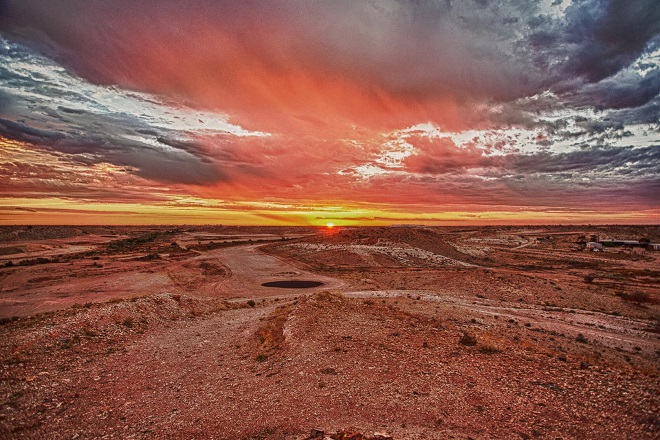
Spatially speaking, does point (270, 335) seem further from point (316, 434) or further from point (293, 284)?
point (293, 284)

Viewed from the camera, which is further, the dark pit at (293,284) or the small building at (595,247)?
the small building at (595,247)

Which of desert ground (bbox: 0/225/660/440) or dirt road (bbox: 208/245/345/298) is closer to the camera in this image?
desert ground (bbox: 0/225/660/440)

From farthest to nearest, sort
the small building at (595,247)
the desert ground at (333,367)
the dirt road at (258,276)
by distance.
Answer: the small building at (595,247) → the dirt road at (258,276) → the desert ground at (333,367)

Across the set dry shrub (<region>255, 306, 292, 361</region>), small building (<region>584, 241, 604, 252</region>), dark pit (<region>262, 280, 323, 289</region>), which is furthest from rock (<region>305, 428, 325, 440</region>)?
small building (<region>584, 241, 604, 252</region>)

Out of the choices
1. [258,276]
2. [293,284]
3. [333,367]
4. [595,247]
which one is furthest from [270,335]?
[595,247]

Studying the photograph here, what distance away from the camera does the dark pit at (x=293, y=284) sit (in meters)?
41.8

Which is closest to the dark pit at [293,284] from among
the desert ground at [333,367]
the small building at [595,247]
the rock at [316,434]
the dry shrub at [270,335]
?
the desert ground at [333,367]

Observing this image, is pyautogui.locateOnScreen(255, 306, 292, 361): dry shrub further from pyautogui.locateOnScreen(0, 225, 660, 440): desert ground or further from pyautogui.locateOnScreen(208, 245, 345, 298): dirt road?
pyautogui.locateOnScreen(208, 245, 345, 298): dirt road

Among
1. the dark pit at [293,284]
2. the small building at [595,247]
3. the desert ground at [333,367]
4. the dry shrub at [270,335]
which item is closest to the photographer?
the desert ground at [333,367]

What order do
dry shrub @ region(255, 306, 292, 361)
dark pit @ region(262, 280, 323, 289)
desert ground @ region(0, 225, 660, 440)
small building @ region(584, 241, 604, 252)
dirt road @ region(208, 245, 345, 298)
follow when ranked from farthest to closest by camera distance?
small building @ region(584, 241, 604, 252) → dark pit @ region(262, 280, 323, 289) → dirt road @ region(208, 245, 345, 298) → dry shrub @ region(255, 306, 292, 361) → desert ground @ region(0, 225, 660, 440)

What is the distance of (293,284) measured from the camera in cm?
4334

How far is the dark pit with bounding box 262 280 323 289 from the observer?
4178 centimetres

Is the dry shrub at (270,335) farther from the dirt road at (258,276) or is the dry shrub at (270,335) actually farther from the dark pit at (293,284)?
the dark pit at (293,284)

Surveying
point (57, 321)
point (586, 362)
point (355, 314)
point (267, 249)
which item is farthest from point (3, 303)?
point (267, 249)
